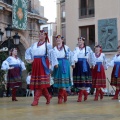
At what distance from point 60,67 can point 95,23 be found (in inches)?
559

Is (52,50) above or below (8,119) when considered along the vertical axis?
above

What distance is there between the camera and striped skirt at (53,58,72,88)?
723 cm

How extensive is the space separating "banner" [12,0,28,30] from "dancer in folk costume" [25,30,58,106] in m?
12.1

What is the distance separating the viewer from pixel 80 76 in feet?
25.9

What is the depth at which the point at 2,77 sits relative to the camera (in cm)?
1338

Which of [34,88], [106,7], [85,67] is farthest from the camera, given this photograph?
[106,7]

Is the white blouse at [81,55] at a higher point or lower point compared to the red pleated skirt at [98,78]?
higher

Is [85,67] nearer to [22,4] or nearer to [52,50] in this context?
[52,50]

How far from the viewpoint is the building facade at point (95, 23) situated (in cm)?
1997

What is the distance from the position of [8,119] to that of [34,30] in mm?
17972

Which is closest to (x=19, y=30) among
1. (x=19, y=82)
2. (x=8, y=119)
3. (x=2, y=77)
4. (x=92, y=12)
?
(x=92, y=12)

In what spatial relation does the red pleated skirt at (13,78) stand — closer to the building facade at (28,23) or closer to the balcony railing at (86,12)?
the building facade at (28,23)

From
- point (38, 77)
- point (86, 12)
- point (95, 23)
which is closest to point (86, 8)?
point (86, 12)

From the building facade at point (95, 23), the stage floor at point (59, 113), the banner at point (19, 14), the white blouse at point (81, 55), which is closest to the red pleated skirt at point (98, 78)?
the white blouse at point (81, 55)
